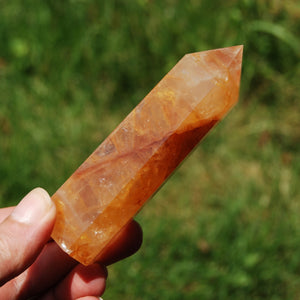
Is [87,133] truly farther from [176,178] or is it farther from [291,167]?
[291,167]

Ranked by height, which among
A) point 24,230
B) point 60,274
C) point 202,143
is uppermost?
point 24,230

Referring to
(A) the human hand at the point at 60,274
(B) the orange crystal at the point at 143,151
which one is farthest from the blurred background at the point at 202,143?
(B) the orange crystal at the point at 143,151

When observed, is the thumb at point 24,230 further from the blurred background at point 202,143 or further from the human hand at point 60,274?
the blurred background at point 202,143

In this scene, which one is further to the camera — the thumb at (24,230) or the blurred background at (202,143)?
the blurred background at (202,143)

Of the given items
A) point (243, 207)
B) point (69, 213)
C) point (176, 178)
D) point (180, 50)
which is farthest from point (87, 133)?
point (69, 213)

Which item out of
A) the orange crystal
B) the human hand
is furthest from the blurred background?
the orange crystal

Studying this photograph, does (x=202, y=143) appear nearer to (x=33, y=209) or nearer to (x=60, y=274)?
(x=60, y=274)

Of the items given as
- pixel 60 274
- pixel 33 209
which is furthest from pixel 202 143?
pixel 33 209
